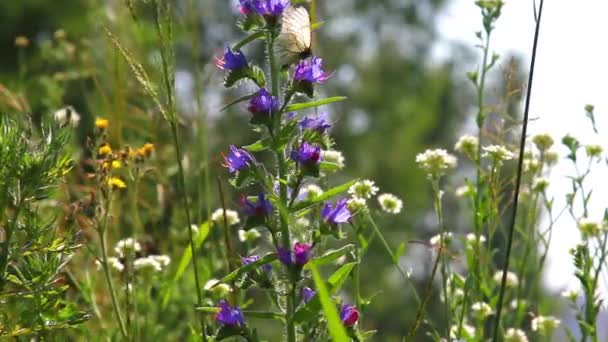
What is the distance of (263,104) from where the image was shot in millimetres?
1938

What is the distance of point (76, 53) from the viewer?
188 inches

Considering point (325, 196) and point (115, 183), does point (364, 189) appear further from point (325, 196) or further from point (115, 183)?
point (325, 196)

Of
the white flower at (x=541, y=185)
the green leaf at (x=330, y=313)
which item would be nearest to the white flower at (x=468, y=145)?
the white flower at (x=541, y=185)

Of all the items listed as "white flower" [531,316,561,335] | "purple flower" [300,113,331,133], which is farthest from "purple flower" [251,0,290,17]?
"white flower" [531,316,561,335]

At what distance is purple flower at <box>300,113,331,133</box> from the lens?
2002 millimetres

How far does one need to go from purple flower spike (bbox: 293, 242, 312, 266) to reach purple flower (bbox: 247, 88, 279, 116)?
10.8 inches

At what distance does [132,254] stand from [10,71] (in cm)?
1211

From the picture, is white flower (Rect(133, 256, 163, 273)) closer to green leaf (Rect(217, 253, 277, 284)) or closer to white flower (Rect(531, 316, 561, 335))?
green leaf (Rect(217, 253, 277, 284))

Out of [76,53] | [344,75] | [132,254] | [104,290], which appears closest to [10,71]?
[344,75]

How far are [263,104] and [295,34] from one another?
160 millimetres

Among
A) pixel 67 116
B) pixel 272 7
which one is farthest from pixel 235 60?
pixel 67 116

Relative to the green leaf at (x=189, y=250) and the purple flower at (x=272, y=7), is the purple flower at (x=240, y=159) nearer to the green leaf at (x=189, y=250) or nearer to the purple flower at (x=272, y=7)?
the purple flower at (x=272, y=7)

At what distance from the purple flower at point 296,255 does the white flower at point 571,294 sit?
4.76 ft

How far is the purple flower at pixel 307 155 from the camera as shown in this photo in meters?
1.94
